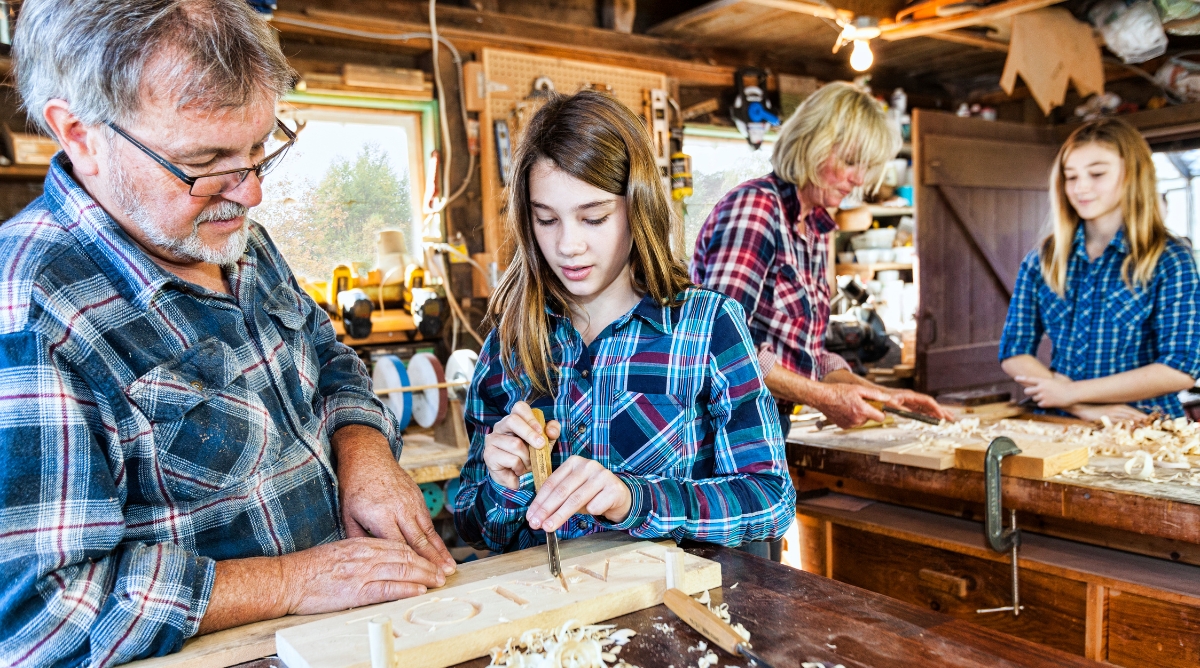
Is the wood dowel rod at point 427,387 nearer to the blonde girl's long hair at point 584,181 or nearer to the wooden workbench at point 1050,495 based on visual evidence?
the wooden workbench at point 1050,495

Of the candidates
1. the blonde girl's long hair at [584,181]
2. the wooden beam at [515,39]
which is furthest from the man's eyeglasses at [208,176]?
the wooden beam at [515,39]

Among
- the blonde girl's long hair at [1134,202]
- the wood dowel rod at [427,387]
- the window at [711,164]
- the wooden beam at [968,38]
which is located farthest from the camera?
the window at [711,164]

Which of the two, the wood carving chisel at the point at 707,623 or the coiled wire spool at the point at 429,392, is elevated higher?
the coiled wire spool at the point at 429,392

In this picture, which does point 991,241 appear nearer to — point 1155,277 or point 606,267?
point 1155,277

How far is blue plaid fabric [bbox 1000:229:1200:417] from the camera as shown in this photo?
2.95 meters

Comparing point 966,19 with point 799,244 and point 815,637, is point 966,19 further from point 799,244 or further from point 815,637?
point 815,637

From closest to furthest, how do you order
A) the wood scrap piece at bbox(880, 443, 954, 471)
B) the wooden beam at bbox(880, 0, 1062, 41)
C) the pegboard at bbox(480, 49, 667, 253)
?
the wood scrap piece at bbox(880, 443, 954, 471) < the wooden beam at bbox(880, 0, 1062, 41) < the pegboard at bbox(480, 49, 667, 253)

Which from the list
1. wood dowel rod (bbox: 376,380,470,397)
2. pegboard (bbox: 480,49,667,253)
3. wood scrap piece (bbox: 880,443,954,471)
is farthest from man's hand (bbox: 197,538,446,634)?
pegboard (bbox: 480,49,667,253)

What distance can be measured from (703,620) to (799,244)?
69.5 inches

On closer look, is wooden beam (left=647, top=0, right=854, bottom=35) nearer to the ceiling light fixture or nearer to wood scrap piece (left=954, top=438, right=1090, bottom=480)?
Result: the ceiling light fixture

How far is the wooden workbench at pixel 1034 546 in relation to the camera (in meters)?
A: 1.98

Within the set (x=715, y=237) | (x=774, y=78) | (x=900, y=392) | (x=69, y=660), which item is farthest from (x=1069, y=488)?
(x=774, y=78)

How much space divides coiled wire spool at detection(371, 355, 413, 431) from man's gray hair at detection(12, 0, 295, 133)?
2231mm

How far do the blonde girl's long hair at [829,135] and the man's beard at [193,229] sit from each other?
5.93 ft
